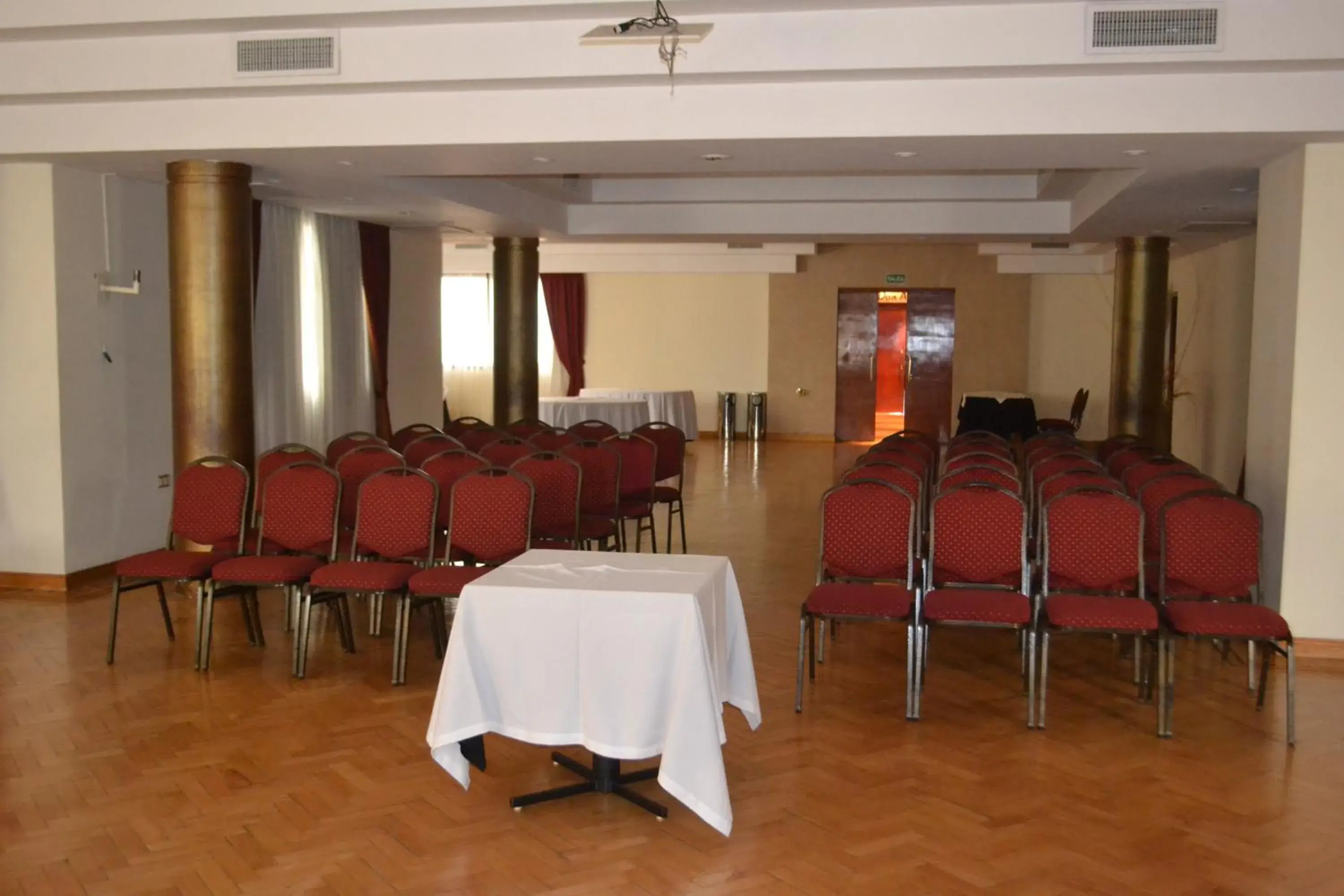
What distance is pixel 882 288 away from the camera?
1978 centimetres

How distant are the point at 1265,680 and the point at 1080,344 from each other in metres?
13.2

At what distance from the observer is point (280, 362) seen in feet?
34.8

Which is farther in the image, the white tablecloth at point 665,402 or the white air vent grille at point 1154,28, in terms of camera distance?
the white tablecloth at point 665,402

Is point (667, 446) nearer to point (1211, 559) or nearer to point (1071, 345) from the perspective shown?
point (1211, 559)

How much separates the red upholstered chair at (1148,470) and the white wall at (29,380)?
266 inches

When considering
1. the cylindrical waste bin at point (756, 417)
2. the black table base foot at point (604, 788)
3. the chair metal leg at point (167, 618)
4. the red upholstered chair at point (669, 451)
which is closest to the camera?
the black table base foot at point (604, 788)

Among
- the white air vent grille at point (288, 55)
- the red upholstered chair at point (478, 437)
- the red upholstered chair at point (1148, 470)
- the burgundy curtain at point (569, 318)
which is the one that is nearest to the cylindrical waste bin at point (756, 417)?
the burgundy curtain at point (569, 318)

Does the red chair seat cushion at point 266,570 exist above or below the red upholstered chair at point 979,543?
below

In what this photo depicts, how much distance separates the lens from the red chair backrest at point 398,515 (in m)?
6.23

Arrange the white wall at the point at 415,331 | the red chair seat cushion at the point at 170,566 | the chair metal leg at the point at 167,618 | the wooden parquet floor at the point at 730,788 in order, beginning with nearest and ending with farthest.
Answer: the wooden parquet floor at the point at 730,788
the red chair seat cushion at the point at 170,566
the chair metal leg at the point at 167,618
the white wall at the point at 415,331

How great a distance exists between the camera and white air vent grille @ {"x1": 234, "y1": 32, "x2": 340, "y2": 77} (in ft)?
21.9

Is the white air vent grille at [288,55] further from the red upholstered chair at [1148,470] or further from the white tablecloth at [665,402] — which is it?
the white tablecloth at [665,402]

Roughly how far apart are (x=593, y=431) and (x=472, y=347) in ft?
41.0

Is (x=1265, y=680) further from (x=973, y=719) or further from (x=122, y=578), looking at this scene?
(x=122, y=578)
